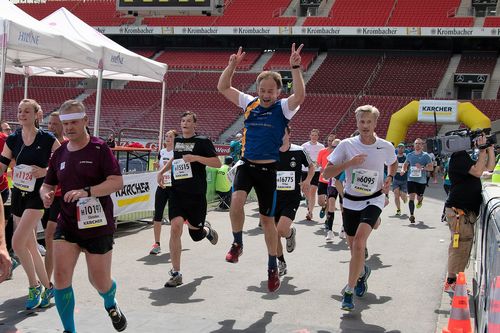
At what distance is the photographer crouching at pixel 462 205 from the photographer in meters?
6.81

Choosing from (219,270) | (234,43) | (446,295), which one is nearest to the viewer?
(446,295)

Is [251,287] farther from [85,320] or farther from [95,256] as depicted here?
[95,256]

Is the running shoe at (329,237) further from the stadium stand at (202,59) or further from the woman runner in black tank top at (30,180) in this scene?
the stadium stand at (202,59)

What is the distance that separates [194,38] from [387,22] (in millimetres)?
14641

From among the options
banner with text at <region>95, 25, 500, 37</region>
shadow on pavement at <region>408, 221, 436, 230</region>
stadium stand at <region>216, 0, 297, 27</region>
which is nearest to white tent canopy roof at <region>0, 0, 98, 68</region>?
shadow on pavement at <region>408, 221, 436, 230</region>

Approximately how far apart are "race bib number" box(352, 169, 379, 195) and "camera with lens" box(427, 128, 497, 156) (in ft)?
2.90

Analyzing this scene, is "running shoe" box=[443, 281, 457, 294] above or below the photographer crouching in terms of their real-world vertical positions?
below

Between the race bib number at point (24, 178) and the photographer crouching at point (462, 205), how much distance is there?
13.6 ft

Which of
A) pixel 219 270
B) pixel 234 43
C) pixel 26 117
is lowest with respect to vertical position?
pixel 219 270

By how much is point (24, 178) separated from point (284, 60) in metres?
39.2

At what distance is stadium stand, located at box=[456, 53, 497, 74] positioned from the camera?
4006 cm

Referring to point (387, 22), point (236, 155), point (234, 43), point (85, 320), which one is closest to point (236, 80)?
point (234, 43)

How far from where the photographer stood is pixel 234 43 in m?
48.7

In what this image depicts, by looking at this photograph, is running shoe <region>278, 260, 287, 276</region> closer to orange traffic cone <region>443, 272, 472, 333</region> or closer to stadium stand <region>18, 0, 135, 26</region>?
orange traffic cone <region>443, 272, 472, 333</region>
